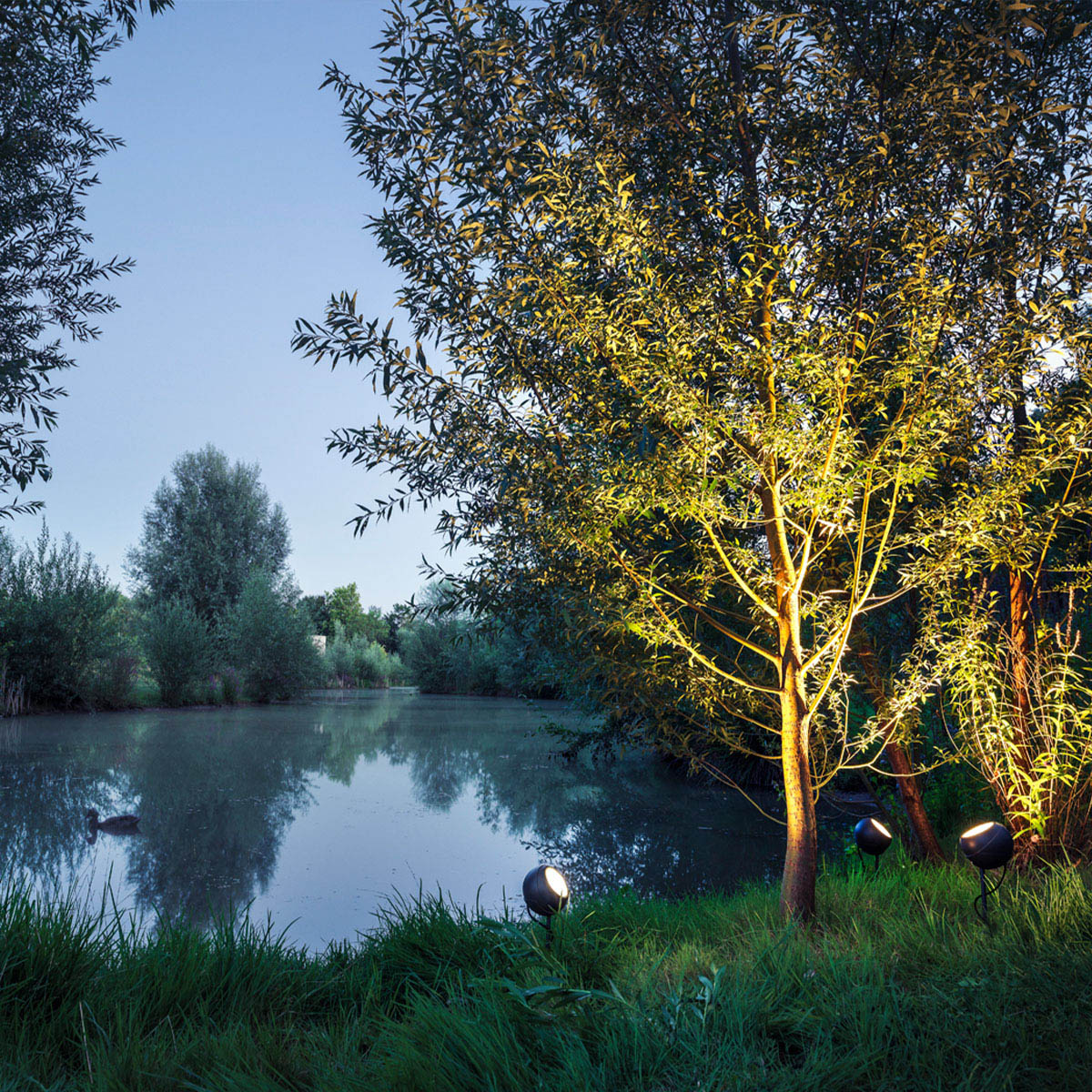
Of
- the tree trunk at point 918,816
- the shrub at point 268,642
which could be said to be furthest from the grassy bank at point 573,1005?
the shrub at point 268,642

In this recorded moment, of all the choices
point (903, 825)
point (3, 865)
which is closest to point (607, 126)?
point (903, 825)

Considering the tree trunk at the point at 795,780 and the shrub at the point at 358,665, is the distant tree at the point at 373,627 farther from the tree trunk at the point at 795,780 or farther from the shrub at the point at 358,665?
the tree trunk at the point at 795,780

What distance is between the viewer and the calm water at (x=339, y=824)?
5.45 meters

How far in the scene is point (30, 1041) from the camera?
2455 mm

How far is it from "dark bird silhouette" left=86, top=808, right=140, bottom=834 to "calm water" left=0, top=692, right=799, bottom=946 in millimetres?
112

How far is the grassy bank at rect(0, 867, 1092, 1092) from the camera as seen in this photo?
2.03 meters

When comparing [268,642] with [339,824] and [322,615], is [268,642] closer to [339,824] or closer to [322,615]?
[339,824]

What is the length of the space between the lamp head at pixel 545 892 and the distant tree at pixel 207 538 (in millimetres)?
25484

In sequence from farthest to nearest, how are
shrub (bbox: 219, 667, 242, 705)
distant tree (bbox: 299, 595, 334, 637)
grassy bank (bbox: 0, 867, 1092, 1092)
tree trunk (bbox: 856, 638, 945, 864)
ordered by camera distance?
distant tree (bbox: 299, 595, 334, 637) < shrub (bbox: 219, 667, 242, 705) < tree trunk (bbox: 856, 638, 945, 864) < grassy bank (bbox: 0, 867, 1092, 1092)

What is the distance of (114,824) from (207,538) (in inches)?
876

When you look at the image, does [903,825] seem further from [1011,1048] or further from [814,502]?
[1011,1048]

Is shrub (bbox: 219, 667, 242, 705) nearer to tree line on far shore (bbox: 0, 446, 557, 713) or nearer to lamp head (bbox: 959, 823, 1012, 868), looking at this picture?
tree line on far shore (bbox: 0, 446, 557, 713)

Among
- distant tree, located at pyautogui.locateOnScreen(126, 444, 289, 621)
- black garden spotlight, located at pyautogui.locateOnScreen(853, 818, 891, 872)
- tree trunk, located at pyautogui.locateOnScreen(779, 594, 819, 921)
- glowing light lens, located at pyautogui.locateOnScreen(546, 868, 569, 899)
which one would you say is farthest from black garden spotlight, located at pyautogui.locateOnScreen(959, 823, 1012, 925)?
distant tree, located at pyautogui.locateOnScreen(126, 444, 289, 621)

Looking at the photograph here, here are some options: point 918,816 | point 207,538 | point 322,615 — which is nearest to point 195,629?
point 207,538
